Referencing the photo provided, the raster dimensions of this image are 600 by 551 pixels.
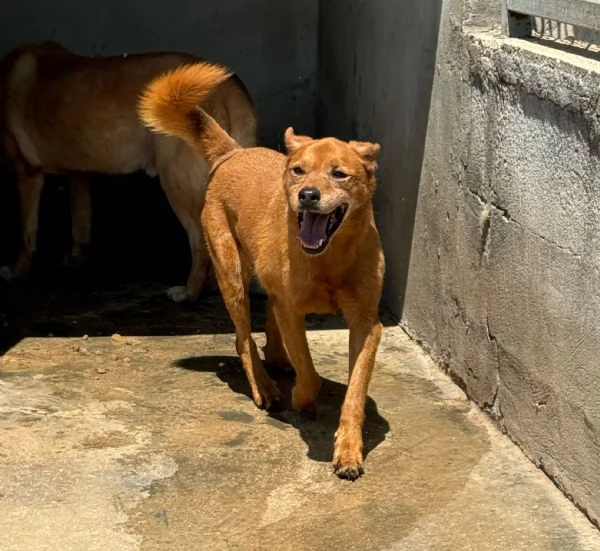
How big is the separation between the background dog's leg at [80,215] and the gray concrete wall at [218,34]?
116 centimetres

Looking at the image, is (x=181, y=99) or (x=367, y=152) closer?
(x=367, y=152)

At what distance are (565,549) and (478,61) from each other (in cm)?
238

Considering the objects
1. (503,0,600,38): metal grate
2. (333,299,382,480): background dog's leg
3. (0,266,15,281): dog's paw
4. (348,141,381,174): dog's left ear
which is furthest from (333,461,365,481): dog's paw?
(0,266,15,281): dog's paw

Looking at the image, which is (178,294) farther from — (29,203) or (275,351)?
(275,351)

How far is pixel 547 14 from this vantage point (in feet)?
17.0

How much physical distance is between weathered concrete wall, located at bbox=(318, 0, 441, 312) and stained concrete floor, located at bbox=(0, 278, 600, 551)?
0.67m

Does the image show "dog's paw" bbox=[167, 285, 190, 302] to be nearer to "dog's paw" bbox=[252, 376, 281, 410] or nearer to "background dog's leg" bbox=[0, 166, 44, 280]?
"background dog's leg" bbox=[0, 166, 44, 280]

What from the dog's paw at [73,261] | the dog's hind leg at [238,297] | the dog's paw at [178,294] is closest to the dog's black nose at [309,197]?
the dog's hind leg at [238,297]

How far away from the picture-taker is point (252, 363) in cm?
600

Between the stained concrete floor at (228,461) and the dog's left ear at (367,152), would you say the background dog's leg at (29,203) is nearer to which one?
the stained concrete floor at (228,461)

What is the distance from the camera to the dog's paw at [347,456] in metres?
5.09

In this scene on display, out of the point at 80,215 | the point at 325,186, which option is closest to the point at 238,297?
the point at 325,186

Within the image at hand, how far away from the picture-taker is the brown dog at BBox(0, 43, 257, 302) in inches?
308

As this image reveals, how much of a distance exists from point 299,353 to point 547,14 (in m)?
1.80
